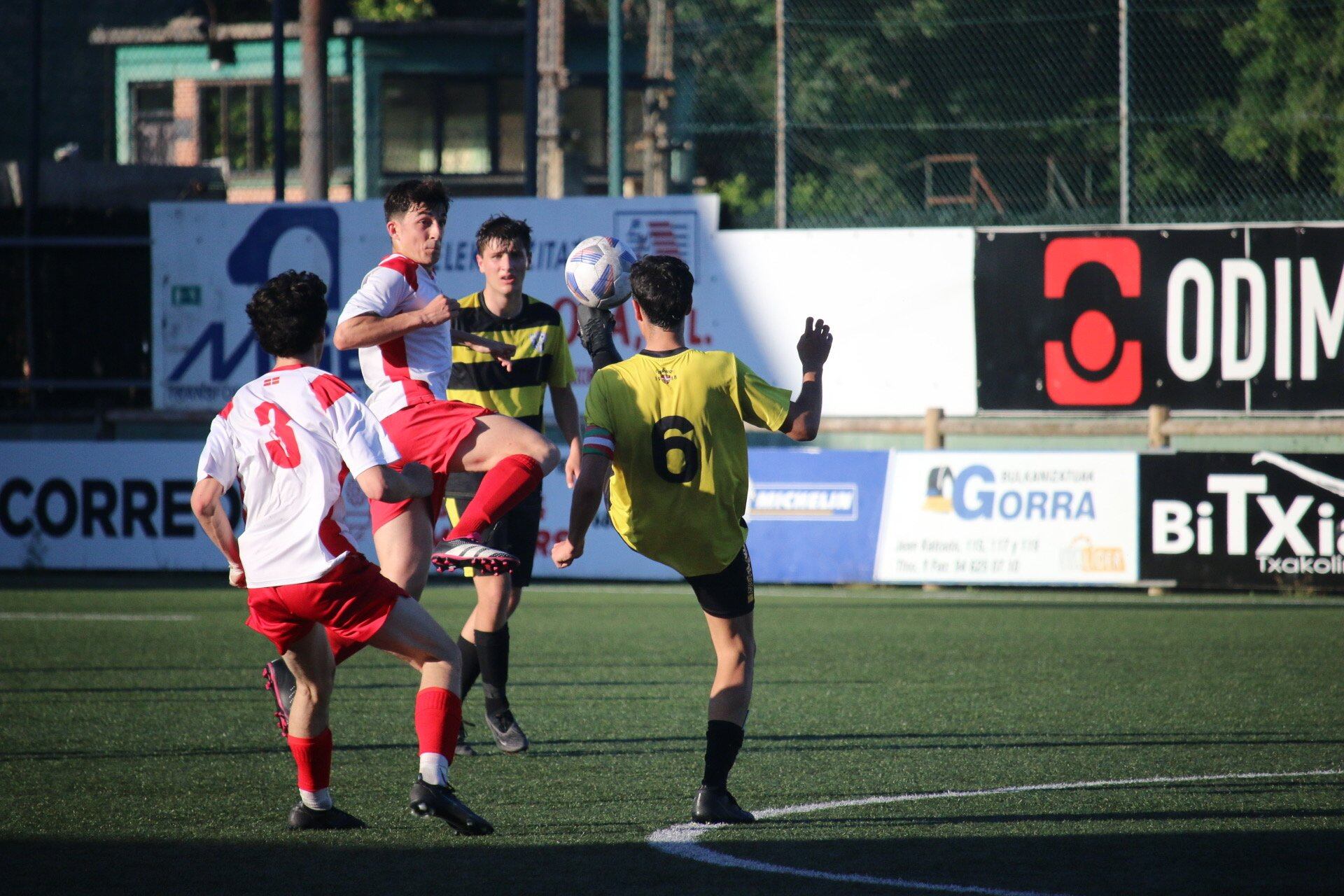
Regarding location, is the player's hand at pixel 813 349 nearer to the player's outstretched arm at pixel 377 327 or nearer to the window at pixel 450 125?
the player's outstretched arm at pixel 377 327

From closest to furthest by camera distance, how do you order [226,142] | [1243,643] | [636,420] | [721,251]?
[636,420]
[1243,643]
[721,251]
[226,142]

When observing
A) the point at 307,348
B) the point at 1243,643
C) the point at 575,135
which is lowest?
the point at 1243,643

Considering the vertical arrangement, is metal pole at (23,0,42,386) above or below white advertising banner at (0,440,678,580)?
above

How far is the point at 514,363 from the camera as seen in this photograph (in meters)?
7.29

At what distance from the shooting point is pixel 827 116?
58.7ft

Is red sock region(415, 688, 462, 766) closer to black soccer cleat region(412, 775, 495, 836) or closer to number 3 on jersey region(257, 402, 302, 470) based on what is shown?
black soccer cleat region(412, 775, 495, 836)

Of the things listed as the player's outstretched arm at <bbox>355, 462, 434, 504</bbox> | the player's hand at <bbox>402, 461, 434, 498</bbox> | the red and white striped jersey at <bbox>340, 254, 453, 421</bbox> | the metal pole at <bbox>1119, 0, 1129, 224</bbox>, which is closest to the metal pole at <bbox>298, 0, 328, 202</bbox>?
the metal pole at <bbox>1119, 0, 1129, 224</bbox>

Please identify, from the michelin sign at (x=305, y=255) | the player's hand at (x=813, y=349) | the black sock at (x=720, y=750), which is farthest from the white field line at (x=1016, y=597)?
the player's hand at (x=813, y=349)

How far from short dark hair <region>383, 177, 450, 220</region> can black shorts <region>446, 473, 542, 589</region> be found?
1.28m

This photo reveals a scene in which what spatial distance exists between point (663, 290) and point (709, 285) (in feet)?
32.7

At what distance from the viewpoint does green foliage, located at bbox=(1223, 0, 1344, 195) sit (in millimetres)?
15844

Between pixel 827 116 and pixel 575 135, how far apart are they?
293 centimetres

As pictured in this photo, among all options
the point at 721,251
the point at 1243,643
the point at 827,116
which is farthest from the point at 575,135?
the point at 1243,643

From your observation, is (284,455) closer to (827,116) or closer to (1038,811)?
(1038,811)
